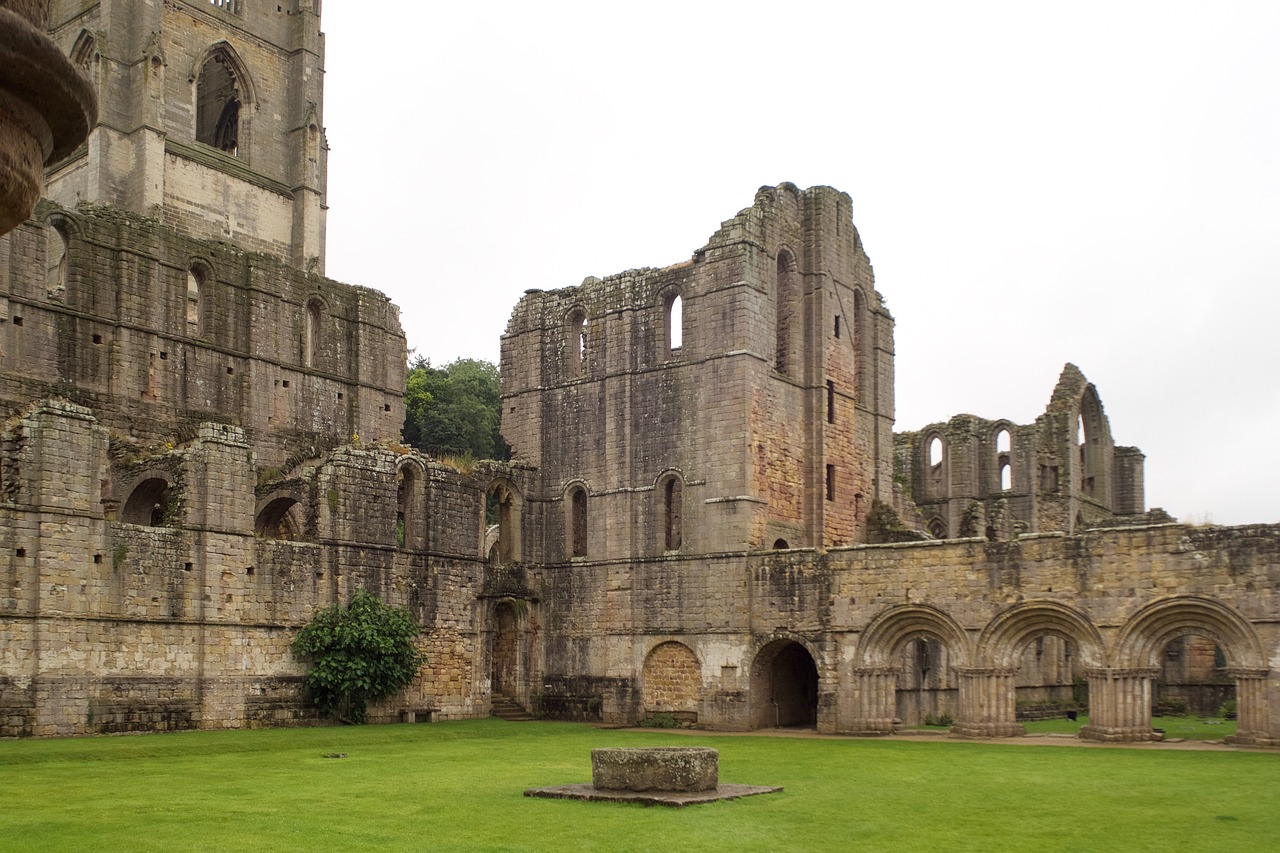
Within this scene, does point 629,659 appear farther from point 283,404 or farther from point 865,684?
point 283,404

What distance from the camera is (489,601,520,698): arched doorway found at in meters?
34.0

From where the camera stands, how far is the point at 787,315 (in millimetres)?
34094

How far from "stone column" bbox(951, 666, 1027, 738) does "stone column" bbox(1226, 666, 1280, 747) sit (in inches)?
166

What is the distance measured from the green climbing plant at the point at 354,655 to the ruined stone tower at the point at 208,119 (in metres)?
16.7

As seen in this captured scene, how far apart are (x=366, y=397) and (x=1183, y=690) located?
2320cm

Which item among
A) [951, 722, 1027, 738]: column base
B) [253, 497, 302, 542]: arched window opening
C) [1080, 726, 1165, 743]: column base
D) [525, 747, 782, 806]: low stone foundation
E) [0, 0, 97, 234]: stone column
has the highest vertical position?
[0, 0, 97, 234]: stone column

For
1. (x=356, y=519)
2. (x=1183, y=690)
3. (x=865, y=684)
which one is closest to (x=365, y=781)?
(x=356, y=519)

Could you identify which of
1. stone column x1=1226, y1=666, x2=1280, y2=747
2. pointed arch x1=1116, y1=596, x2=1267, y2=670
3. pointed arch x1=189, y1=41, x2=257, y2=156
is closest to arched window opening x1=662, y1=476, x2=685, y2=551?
pointed arch x1=1116, y1=596, x2=1267, y2=670

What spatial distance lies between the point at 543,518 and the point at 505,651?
3.45m

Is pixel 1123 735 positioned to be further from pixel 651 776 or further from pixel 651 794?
pixel 651 794

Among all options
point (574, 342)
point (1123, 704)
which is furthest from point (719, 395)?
point (1123, 704)

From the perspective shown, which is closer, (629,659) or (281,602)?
(281,602)

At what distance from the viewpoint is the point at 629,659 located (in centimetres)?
3288

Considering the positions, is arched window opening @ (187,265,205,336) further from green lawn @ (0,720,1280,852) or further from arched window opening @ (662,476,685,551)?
arched window opening @ (662,476,685,551)
